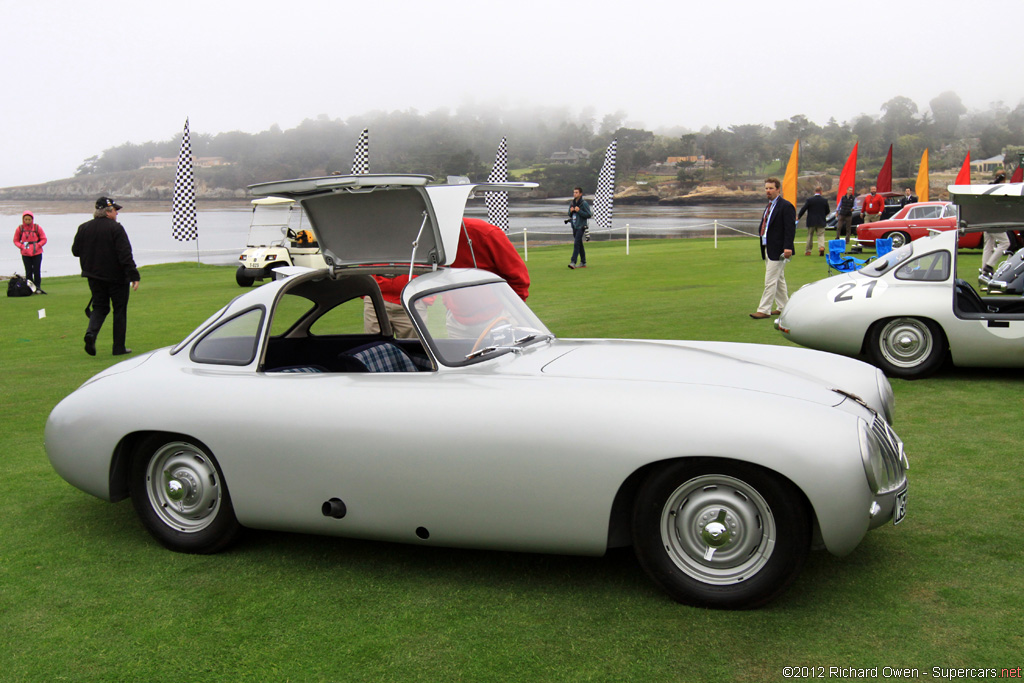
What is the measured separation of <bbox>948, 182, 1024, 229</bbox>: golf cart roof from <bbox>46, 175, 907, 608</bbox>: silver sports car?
354 cm

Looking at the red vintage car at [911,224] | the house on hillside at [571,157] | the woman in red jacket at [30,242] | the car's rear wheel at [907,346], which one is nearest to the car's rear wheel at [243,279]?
the woman in red jacket at [30,242]

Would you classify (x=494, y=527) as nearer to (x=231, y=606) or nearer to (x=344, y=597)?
(x=344, y=597)

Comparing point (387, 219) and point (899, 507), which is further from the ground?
point (387, 219)

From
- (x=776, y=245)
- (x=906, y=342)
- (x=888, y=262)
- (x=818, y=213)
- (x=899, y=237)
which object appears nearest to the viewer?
(x=906, y=342)

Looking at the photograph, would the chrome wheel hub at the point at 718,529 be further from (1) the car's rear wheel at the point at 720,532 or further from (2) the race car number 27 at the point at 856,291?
(2) the race car number 27 at the point at 856,291

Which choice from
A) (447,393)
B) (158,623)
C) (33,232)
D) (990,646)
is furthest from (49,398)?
(33,232)

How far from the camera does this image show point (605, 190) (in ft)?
109

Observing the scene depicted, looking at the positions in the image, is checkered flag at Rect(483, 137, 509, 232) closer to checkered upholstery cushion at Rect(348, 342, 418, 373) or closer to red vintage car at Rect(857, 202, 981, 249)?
red vintage car at Rect(857, 202, 981, 249)

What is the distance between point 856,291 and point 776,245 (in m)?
3.47

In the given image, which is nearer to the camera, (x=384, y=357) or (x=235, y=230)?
(x=384, y=357)

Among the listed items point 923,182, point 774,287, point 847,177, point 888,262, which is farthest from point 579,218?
point 923,182

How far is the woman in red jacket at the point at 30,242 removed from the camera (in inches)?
754

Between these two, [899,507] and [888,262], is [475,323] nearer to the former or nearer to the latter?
[899,507]

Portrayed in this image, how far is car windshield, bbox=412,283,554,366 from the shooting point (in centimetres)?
394
